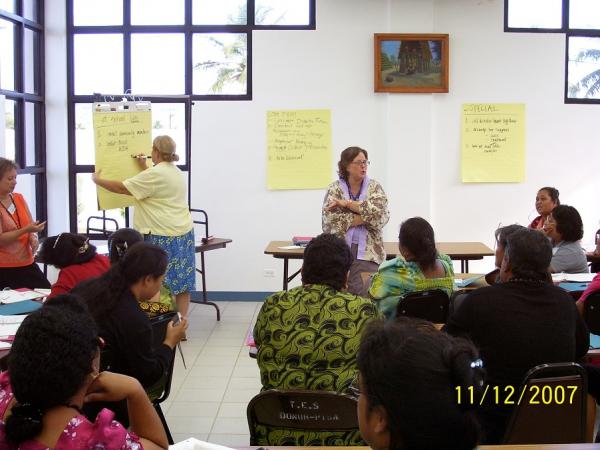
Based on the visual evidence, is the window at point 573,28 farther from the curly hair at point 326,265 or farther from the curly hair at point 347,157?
the curly hair at point 326,265

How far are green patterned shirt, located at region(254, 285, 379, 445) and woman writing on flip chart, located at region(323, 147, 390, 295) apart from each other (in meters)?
2.22

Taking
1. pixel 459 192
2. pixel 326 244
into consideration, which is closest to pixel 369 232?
pixel 326 244

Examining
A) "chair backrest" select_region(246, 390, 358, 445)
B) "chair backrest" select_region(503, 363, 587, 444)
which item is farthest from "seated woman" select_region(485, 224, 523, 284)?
"chair backrest" select_region(246, 390, 358, 445)

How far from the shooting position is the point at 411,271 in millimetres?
3447

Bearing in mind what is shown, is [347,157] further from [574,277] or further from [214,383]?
[214,383]

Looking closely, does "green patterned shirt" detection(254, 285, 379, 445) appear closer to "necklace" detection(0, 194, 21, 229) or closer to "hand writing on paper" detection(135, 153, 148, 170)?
"necklace" detection(0, 194, 21, 229)

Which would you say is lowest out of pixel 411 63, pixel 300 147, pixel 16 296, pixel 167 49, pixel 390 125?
pixel 16 296

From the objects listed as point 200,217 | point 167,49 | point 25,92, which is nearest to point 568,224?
point 200,217

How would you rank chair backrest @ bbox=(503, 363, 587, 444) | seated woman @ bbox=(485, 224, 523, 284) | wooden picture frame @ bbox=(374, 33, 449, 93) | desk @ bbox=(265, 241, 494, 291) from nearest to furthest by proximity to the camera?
chair backrest @ bbox=(503, 363, 587, 444) → seated woman @ bbox=(485, 224, 523, 284) → desk @ bbox=(265, 241, 494, 291) → wooden picture frame @ bbox=(374, 33, 449, 93)

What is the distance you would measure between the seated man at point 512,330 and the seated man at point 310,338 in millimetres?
363

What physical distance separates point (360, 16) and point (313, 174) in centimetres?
161

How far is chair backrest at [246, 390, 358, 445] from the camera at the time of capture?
2.15 m

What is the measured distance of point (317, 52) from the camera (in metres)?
7.21

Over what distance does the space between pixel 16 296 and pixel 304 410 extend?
2.12m
